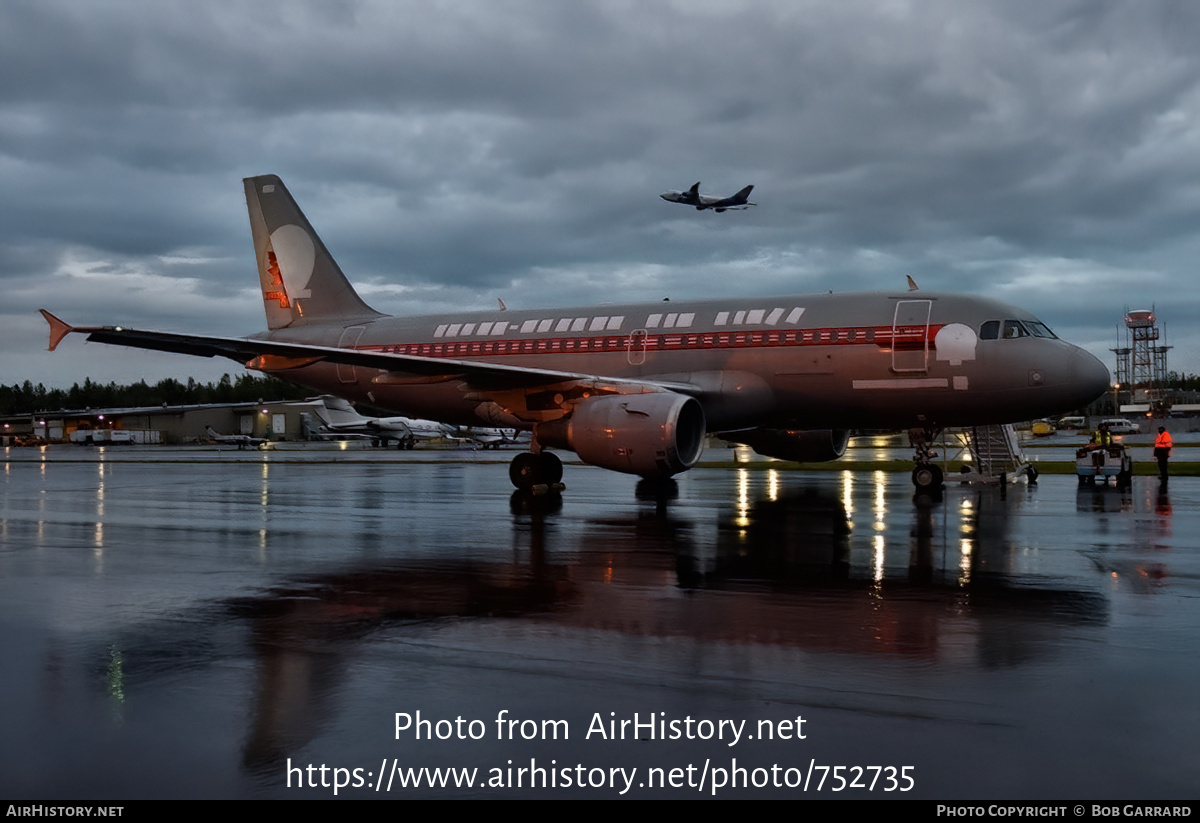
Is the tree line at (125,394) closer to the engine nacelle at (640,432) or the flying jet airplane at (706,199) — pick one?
the flying jet airplane at (706,199)

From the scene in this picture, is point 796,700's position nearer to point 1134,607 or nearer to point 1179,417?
point 1134,607

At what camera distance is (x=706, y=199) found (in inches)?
2413

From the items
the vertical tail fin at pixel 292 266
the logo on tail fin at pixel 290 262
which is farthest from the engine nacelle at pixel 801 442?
the logo on tail fin at pixel 290 262

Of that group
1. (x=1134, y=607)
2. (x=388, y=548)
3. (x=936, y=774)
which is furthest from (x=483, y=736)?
(x=388, y=548)

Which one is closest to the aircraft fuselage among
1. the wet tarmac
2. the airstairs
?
the wet tarmac

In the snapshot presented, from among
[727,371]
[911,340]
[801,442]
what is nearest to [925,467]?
[801,442]

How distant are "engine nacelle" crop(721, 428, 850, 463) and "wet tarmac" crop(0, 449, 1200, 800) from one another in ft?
29.3

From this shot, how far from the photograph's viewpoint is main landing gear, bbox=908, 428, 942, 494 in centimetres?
1975

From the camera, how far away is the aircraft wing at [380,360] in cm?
1755

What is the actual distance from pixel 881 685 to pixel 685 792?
71.7 inches

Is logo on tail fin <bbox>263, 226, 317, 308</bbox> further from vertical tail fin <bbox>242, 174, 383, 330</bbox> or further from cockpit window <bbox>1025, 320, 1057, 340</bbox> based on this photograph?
cockpit window <bbox>1025, 320, 1057, 340</bbox>

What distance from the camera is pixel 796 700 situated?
5113 millimetres

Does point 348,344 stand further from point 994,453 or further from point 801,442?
point 994,453

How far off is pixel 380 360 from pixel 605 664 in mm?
13513
